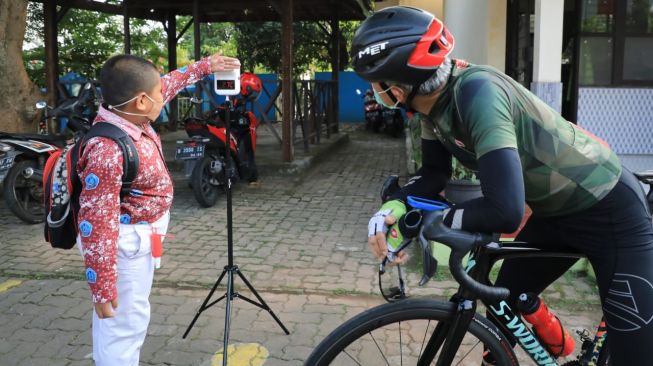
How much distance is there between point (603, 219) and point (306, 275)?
114 inches

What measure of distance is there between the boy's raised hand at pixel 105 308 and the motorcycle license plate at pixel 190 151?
471 centimetres

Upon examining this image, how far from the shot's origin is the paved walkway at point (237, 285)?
342cm

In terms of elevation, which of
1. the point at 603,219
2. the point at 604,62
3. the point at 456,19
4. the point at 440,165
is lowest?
the point at 603,219

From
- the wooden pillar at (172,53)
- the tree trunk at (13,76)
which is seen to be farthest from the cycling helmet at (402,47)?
the wooden pillar at (172,53)

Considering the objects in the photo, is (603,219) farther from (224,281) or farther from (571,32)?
(571,32)

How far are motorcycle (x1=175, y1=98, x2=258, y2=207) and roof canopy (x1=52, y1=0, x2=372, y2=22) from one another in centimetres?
361

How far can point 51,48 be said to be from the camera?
405 inches

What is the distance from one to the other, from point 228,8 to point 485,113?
10.5 meters

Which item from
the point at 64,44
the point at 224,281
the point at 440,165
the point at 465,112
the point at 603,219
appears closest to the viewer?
the point at 465,112

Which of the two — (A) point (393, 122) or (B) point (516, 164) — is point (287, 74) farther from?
(B) point (516, 164)

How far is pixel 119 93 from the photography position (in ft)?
7.57

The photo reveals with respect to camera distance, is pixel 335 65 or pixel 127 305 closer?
pixel 127 305

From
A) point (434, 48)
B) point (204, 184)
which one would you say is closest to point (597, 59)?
point (204, 184)

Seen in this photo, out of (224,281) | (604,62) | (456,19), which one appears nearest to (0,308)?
(224,281)
